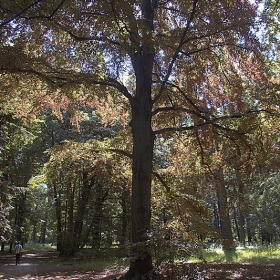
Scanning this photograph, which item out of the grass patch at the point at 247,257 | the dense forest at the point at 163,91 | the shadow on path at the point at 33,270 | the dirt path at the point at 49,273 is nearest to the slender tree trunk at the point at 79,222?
the shadow on path at the point at 33,270

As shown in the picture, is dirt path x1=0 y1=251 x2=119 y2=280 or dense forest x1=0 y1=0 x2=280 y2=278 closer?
dense forest x1=0 y1=0 x2=280 y2=278

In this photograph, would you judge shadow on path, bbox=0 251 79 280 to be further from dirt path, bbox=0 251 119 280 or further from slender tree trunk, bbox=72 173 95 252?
slender tree trunk, bbox=72 173 95 252

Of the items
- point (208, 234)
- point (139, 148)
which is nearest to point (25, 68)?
point (139, 148)

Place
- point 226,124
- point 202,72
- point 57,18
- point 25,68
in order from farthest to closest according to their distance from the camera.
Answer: point 202,72 → point 226,124 → point 25,68 → point 57,18

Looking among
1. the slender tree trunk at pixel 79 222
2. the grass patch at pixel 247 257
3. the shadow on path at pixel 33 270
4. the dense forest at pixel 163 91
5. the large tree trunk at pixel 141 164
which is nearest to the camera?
the dense forest at pixel 163 91

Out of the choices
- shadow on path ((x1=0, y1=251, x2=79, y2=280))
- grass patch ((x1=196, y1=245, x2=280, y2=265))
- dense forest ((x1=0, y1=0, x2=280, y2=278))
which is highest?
dense forest ((x1=0, y1=0, x2=280, y2=278))

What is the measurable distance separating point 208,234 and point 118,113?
17.2 ft

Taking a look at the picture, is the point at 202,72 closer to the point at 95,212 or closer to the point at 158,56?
the point at 158,56

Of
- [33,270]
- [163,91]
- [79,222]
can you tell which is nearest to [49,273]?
[33,270]

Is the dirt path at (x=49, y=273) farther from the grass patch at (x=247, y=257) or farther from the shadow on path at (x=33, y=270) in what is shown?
the grass patch at (x=247, y=257)

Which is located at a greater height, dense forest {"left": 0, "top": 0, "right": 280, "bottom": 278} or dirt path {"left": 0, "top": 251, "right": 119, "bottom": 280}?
dense forest {"left": 0, "top": 0, "right": 280, "bottom": 278}

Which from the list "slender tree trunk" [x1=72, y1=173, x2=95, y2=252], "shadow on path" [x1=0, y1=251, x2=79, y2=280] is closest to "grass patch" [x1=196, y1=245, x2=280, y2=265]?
"shadow on path" [x1=0, y1=251, x2=79, y2=280]

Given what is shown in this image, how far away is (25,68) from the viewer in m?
6.53

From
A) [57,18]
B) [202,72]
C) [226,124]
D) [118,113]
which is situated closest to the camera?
[57,18]
